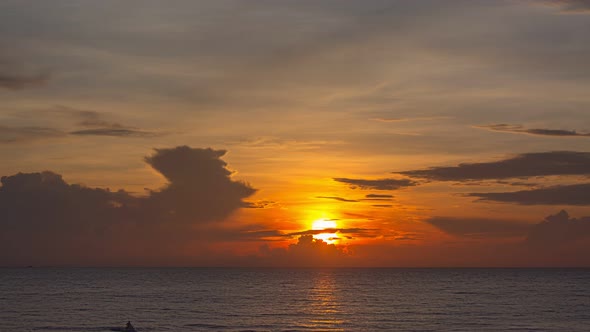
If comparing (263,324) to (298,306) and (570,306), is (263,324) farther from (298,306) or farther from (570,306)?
(570,306)

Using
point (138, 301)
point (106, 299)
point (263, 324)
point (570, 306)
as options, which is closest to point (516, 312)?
point (570, 306)

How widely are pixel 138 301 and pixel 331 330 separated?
2600 inches

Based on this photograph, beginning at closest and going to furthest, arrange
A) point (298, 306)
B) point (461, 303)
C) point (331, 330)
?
point (331, 330) < point (298, 306) < point (461, 303)

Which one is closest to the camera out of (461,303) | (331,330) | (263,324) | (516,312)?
(331,330)

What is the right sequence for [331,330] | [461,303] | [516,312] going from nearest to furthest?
[331,330]
[516,312]
[461,303]

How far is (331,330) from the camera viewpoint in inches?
3506

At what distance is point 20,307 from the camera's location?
12175 centimetres

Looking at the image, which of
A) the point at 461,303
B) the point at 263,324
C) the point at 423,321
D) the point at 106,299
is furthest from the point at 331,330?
the point at 106,299

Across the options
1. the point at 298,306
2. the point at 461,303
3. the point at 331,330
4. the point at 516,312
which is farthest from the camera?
the point at 461,303

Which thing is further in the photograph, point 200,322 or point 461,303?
point 461,303

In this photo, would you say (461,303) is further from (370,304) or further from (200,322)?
(200,322)

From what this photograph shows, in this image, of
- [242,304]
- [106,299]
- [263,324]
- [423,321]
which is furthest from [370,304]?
[106,299]

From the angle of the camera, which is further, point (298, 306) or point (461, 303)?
point (461, 303)

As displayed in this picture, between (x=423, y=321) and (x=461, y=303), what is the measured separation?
141 feet
